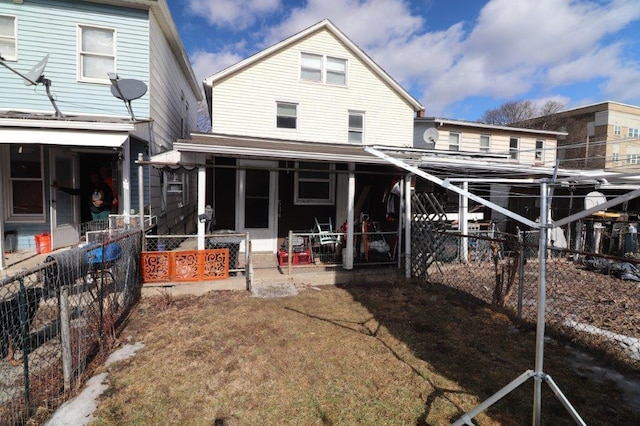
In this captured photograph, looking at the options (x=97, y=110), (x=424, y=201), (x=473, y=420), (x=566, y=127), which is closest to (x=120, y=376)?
(x=473, y=420)

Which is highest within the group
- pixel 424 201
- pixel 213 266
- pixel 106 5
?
pixel 106 5

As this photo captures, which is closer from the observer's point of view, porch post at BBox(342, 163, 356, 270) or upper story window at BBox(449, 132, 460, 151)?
porch post at BBox(342, 163, 356, 270)

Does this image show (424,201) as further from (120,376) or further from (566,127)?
(566,127)

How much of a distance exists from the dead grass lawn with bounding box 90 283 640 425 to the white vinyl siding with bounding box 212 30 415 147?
6726 millimetres

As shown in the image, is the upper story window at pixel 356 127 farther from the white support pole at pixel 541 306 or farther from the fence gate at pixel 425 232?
the white support pole at pixel 541 306

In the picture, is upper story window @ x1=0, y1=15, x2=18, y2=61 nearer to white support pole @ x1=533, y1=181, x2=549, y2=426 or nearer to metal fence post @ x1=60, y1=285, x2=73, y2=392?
metal fence post @ x1=60, y1=285, x2=73, y2=392

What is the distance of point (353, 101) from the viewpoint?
11961 millimetres

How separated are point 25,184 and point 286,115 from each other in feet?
23.7

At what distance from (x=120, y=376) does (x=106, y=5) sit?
9.15 m

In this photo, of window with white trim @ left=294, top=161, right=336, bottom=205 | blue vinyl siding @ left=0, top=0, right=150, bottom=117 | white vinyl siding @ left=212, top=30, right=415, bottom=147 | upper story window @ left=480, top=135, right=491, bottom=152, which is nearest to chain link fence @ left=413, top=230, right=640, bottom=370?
window with white trim @ left=294, top=161, right=336, bottom=205

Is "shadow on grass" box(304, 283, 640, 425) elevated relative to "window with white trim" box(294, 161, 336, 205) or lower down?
lower down

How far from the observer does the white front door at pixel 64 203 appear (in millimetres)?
8047

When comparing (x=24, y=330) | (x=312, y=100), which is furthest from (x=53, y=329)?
(x=312, y=100)

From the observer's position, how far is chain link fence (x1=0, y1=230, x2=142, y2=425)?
294 cm
